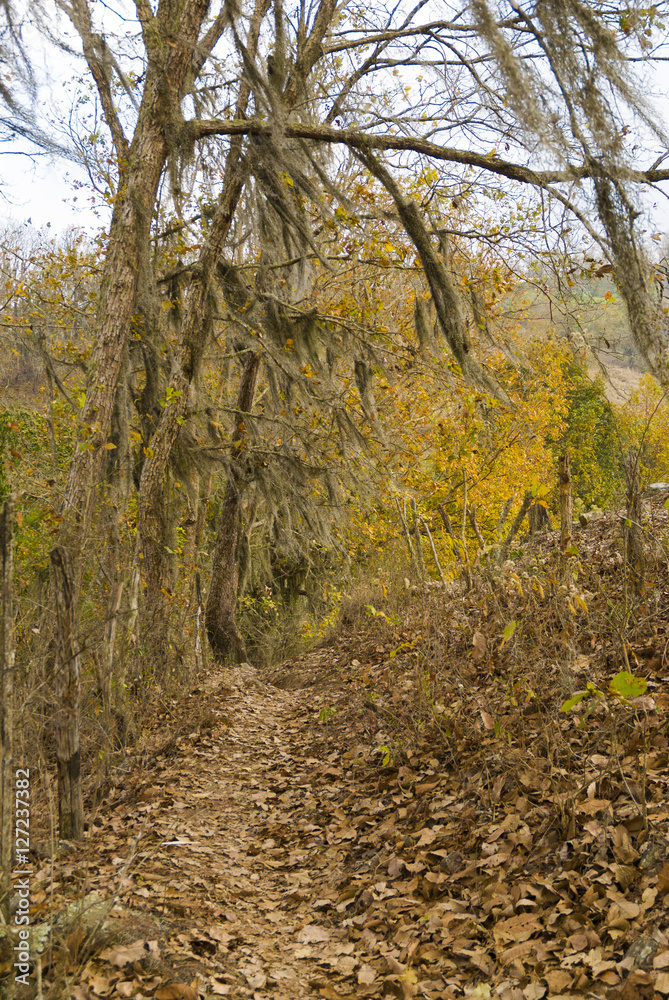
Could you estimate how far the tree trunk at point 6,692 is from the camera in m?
2.65

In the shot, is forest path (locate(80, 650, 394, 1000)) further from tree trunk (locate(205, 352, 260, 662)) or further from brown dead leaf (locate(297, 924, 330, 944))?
tree trunk (locate(205, 352, 260, 662))

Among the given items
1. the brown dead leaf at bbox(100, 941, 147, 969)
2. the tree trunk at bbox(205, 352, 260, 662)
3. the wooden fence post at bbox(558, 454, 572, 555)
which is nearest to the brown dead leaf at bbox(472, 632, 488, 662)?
the wooden fence post at bbox(558, 454, 572, 555)

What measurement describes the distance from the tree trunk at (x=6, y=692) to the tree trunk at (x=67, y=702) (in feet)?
3.09

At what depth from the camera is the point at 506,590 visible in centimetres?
512

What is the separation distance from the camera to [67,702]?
378 centimetres

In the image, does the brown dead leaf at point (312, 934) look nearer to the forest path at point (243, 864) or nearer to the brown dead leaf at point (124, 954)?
the forest path at point (243, 864)

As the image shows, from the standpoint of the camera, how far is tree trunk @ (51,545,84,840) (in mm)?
3754

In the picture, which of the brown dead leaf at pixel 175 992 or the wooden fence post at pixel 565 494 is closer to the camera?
the brown dead leaf at pixel 175 992

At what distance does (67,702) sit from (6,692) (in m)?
1.10

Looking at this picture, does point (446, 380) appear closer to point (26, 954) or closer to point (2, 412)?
point (2, 412)

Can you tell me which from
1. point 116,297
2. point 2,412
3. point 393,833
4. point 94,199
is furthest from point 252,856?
point 94,199

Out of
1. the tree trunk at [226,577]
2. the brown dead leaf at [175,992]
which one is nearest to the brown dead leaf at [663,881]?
the brown dead leaf at [175,992]

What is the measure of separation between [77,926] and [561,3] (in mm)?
5804

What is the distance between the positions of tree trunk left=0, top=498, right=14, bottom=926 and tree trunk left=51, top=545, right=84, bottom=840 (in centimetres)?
94
